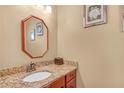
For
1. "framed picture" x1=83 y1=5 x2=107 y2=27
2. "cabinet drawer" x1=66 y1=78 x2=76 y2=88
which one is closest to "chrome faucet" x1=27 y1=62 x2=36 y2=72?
"cabinet drawer" x1=66 y1=78 x2=76 y2=88

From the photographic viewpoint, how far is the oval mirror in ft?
5.92

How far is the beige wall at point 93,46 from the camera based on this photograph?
6.05ft

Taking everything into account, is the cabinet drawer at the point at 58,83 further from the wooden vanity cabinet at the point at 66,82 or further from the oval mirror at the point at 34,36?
the oval mirror at the point at 34,36

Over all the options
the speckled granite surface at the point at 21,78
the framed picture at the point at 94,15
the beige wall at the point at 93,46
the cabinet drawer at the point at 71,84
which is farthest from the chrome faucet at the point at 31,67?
the framed picture at the point at 94,15

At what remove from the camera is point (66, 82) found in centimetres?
189

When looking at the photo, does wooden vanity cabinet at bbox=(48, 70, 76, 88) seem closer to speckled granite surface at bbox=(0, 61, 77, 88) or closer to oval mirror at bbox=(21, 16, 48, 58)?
speckled granite surface at bbox=(0, 61, 77, 88)

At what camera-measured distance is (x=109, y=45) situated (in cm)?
190

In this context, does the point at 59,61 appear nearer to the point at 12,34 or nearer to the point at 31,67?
the point at 31,67

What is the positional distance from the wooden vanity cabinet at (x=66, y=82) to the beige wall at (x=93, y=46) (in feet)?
0.45

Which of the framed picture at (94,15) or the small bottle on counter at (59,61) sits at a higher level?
the framed picture at (94,15)

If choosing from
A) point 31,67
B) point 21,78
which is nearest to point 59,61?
point 31,67

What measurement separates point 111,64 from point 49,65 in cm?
95

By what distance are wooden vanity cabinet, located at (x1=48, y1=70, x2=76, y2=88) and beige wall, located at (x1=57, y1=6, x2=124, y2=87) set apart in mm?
137

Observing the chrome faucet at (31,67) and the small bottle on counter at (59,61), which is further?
the small bottle on counter at (59,61)
